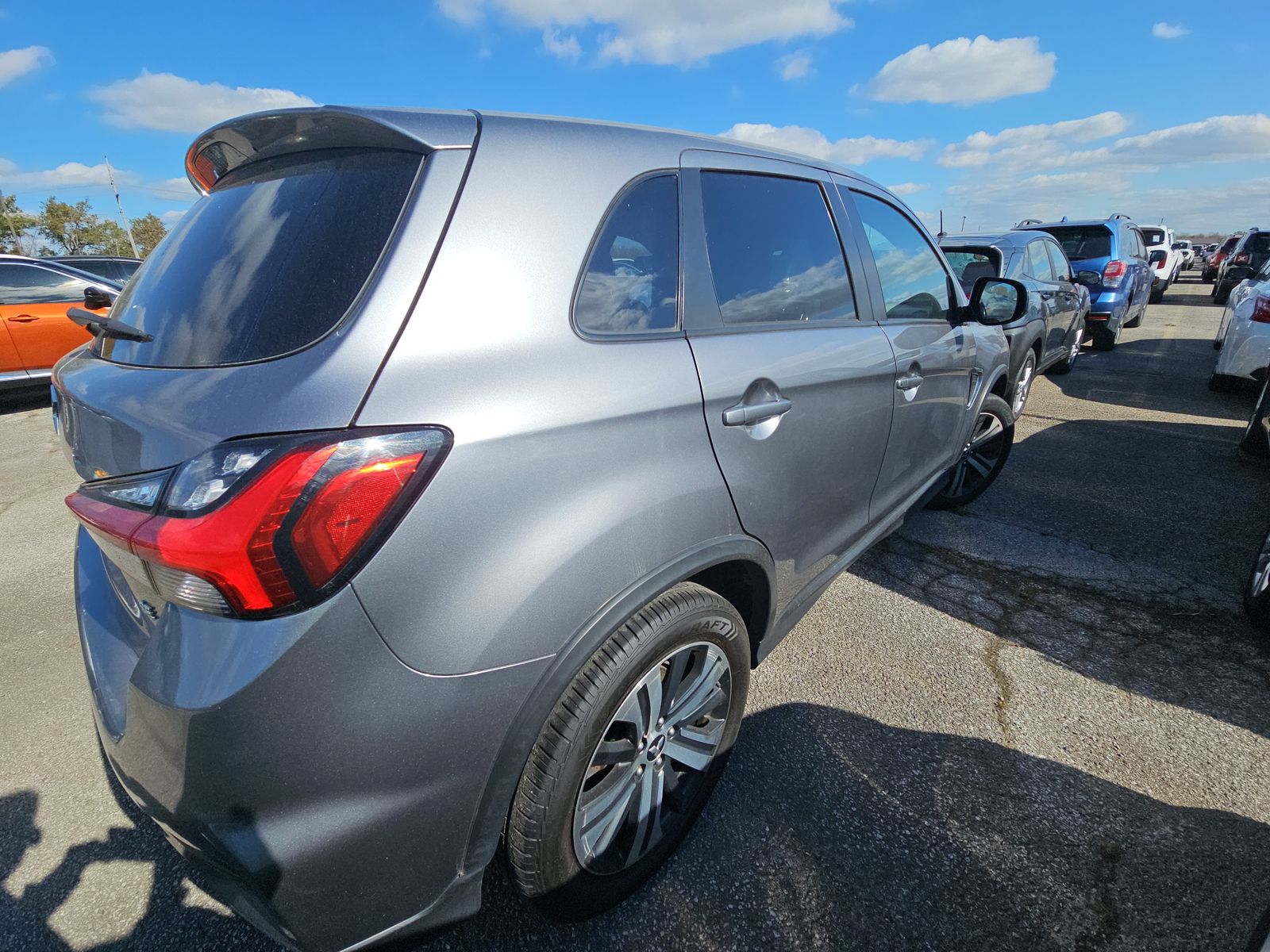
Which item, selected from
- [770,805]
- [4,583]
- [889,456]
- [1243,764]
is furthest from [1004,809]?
[4,583]

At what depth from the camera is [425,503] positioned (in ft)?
3.55

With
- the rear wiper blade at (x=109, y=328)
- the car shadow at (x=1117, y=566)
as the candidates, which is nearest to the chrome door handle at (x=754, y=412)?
the rear wiper blade at (x=109, y=328)

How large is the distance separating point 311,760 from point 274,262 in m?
0.94

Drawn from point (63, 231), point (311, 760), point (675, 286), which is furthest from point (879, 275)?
point (63, 231)

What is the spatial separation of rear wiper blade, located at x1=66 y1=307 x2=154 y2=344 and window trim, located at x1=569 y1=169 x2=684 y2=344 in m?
0.94

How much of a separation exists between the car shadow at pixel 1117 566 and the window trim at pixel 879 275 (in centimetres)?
129

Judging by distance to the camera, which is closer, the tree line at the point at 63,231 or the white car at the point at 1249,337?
the white car at the point at 1249,337

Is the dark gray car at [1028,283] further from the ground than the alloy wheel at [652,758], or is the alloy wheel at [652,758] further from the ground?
the dark gray car at [1028,283]

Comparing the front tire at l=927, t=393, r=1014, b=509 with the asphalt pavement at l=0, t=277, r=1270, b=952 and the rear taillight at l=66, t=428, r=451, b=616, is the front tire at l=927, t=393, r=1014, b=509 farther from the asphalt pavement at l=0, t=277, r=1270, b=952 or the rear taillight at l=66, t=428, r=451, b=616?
the rear taillight at l=66, t=428, r=451, b=616

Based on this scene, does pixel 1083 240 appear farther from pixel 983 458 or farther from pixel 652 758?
pixel 652 758

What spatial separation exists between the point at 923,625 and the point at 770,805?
1.33 meters

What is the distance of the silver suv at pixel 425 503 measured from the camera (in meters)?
1.05

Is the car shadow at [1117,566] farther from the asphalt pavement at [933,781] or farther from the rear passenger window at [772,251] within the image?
the rear passenger window at [772,251]

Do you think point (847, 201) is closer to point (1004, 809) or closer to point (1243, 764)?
point (1004, 809)
